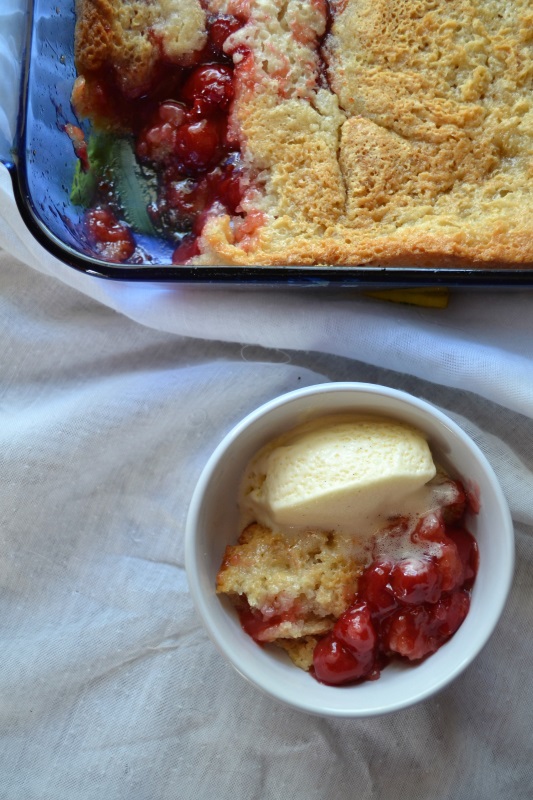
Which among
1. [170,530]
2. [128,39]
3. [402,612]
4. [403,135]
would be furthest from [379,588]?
[128,39]

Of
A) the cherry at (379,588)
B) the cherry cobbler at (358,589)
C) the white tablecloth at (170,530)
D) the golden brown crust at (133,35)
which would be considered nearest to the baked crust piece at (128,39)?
the golden brown crust at (133,35)

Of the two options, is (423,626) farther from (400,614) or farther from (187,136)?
(187,136)

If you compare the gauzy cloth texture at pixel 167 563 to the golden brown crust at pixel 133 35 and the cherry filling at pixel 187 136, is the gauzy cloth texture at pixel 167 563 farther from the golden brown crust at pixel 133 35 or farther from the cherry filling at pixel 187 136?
the golden brown crust at pixel 133 35

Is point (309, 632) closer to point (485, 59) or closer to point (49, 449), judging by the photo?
point (49, 449)

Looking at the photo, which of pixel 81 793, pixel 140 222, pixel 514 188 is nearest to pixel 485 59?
pixel 514 188

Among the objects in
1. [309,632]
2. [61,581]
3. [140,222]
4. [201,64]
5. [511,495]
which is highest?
[201,64]
